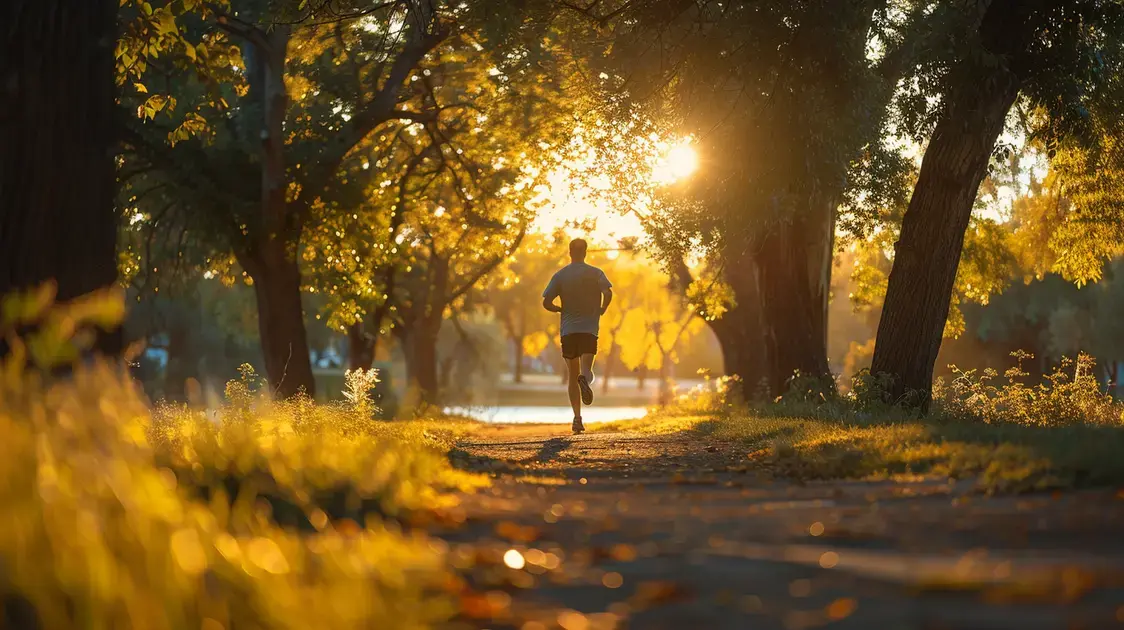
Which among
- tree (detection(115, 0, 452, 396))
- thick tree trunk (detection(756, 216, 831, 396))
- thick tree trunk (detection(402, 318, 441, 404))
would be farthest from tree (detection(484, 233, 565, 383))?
thick tree trunk (detection(756, 216, 831, 396))

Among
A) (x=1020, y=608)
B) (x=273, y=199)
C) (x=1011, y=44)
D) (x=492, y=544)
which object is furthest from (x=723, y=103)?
(x=1020, y=608)

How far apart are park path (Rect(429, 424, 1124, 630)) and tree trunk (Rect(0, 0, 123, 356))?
3.26 metres

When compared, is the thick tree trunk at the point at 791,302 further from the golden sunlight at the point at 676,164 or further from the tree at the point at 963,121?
the tree at the point at 963,121

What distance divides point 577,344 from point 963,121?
5.10 meters

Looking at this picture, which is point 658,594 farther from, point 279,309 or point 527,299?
point 527,299

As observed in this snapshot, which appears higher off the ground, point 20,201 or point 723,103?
point 723,103

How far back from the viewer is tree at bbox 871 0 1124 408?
14.1 m

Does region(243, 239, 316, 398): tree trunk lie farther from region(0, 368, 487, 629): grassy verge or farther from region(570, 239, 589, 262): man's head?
region(0, 368, 487, 629): grassy verge

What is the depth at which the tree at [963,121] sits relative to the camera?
1409 cm

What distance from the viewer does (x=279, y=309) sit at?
2100cm

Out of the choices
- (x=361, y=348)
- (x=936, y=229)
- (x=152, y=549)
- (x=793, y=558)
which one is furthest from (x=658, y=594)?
(x=361, y=348)

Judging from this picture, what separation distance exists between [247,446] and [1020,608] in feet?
14.7

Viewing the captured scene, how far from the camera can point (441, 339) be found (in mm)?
82625

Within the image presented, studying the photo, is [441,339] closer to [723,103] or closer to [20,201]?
[723,103]
